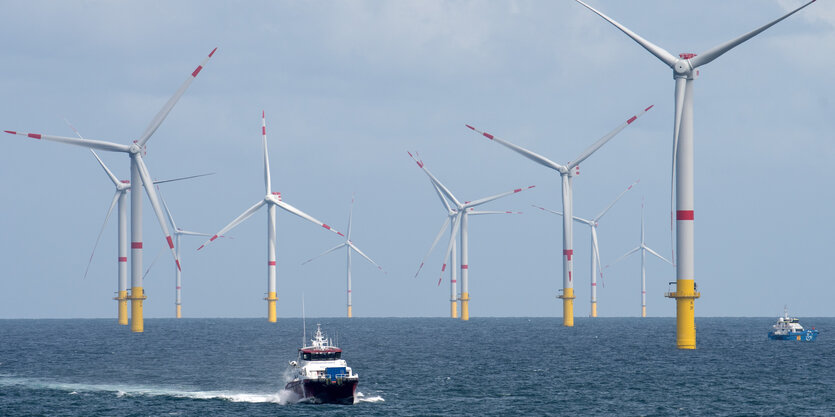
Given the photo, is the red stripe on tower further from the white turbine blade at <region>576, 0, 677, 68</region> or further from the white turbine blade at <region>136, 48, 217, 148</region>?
the white turbine blade at <region>136, 48, 217, 148</region>

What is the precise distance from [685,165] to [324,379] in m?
53.7

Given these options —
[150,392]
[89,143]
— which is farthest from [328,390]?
[89,143]

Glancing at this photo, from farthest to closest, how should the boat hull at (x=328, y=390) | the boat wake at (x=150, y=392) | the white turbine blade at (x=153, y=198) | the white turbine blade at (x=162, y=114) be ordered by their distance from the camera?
the white turbine blade at (x=162, y=114)
the white turbine blade at (x=153, y=198)
the boat wake at (x=150, y=392)
the boat hull at (x=328, y=390)

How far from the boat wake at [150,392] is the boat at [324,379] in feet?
10.2

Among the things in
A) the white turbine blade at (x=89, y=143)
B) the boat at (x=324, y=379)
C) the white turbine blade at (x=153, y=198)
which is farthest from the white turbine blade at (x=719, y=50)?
the white turbine blade at (x=89, y=143)

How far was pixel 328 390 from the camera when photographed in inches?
3703

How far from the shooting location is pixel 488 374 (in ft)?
429

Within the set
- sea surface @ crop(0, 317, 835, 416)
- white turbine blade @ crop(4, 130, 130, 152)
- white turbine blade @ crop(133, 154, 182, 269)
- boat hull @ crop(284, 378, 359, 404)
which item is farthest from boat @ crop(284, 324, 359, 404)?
white turbine blade @ crop(4, 130, 130, 152)

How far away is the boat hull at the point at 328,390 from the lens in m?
93.8

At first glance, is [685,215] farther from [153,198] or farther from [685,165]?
[153,198]

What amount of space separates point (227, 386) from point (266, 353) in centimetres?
6229

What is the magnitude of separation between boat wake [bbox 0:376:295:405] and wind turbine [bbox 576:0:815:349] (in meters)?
49.2

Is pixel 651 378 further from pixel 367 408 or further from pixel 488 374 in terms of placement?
pixel 367 408

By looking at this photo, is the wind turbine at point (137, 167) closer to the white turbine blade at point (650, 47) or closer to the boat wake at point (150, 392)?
the boat wake at point (150, 392)
